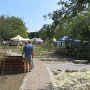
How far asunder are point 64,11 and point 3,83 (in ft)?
20.2

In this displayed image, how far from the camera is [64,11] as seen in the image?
13258mm

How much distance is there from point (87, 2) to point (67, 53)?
36.5m

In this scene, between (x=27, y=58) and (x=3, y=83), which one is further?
(x=27, y=58)

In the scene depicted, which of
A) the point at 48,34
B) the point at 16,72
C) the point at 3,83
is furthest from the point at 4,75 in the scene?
the point at 48,34

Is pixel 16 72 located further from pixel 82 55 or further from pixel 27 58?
pixel 82 55

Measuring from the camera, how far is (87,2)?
12.8 meters

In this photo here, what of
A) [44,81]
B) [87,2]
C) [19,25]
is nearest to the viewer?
[87,2]

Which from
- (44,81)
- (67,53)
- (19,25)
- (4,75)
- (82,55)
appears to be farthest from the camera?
(19,25)

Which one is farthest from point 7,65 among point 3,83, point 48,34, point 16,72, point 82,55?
point 82,55

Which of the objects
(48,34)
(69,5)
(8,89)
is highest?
(69,5)

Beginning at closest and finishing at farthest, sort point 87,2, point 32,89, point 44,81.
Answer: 1. point 87,2
2. point 32,89
3. point 44,81

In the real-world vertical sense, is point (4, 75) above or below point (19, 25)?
below

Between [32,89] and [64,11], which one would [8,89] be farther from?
[64,11]

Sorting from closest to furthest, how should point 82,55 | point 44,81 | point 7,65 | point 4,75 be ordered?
point 44,81 → point 4,75 → point 7,65 → point 82,55
